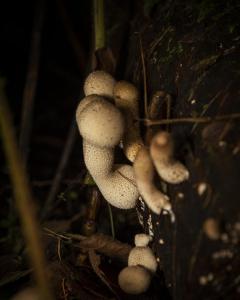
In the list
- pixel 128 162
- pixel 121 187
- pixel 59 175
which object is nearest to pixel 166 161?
pixel 121 187

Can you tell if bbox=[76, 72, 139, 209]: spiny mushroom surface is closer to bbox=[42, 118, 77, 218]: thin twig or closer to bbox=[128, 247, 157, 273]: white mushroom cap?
bbox=[128, 247, 157, 273]: white mushroom cap

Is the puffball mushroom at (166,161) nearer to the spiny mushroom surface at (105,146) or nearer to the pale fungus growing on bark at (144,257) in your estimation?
the spiny mushroom surface at (105,146)

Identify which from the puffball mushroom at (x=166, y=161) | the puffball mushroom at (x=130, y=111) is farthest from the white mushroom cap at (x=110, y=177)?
the puffball mushroom at (x=166, y=161)

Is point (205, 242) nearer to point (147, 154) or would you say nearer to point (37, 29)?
point (147, 154)

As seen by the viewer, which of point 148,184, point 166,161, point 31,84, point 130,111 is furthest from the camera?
point 31,84

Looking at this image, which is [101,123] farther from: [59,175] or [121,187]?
[59,175]
